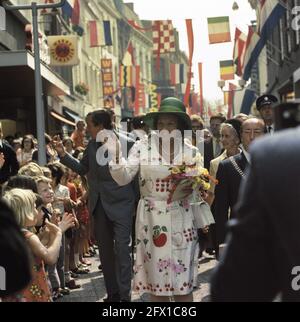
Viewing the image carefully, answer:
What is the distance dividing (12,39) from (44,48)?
1.15 m

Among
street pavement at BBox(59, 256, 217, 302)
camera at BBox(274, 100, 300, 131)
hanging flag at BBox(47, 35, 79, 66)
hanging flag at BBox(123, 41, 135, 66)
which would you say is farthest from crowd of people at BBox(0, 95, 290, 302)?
hanging flag at BBox(123, 41, 135, 66)

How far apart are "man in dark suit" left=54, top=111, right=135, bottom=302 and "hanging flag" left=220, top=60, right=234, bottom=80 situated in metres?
29.4

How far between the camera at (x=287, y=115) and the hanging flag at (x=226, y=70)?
113 feet

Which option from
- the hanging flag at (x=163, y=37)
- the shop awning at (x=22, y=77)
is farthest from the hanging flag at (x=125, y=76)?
the shop awning at (x=22, y=77)

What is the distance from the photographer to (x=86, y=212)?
1012cm

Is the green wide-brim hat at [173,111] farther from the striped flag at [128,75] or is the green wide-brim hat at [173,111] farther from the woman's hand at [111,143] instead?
the striped flag at [128,75]

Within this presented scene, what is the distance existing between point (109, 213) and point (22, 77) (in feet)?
48.9

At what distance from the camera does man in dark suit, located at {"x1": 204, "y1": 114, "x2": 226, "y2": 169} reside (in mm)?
10406

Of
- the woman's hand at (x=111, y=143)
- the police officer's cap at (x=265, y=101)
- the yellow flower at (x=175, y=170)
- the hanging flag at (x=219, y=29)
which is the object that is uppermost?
the hanging flag at (x=219, y=29)

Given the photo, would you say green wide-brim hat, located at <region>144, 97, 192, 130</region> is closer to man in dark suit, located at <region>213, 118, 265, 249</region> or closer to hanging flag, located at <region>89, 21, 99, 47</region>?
man in dark suit, located at <region>213, 118, 265, 249</region>

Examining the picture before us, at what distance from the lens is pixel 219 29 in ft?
76.5

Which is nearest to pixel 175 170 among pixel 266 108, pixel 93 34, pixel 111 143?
pixel 111 143

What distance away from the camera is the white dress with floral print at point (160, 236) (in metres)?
5.77
